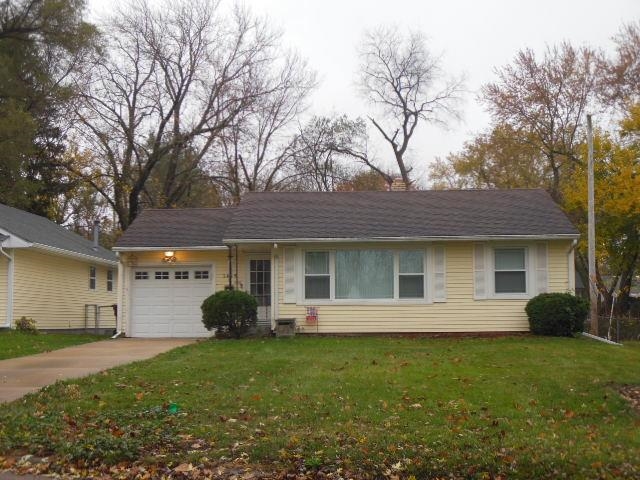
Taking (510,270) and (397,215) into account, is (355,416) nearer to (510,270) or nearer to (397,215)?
(510,270)

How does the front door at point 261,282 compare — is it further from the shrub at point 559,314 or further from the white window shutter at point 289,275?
the shrub at point 559,314

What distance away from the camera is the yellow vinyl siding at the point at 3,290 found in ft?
65.4

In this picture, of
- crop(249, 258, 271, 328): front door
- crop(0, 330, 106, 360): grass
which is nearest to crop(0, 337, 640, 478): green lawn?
crop(0, 330, 106, 360): grass

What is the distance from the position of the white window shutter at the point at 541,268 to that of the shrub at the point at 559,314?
633 mm

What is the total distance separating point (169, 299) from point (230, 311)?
3.38 meters

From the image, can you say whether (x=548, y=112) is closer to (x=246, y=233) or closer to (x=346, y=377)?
(x=246, y=233)

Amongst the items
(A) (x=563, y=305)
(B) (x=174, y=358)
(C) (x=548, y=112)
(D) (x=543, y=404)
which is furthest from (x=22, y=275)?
(C) (x=548, y=112)

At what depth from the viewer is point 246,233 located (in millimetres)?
17969

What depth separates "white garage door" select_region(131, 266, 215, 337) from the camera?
1950cm

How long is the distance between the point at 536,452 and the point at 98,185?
3213cm

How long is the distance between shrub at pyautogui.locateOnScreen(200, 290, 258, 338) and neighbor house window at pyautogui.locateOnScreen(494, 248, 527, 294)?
6277mm

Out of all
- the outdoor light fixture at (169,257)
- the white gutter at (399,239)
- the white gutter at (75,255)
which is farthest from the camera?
the white gutter at (75,255)

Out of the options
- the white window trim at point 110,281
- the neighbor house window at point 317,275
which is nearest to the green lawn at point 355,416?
the neighbor house window at point 317,275

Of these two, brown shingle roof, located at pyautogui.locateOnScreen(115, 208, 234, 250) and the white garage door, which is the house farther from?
the white garage door
